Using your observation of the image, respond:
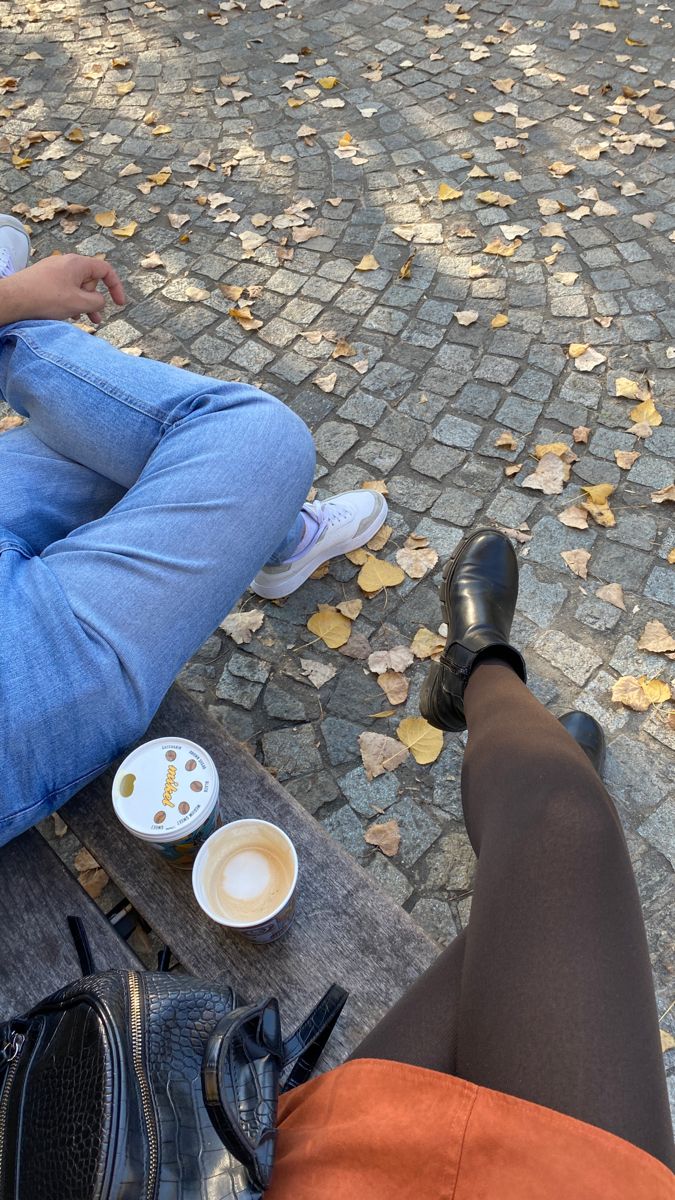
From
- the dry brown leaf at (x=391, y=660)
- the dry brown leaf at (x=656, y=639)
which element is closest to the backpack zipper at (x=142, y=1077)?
the dry brown leaf at (x=391, y=660)

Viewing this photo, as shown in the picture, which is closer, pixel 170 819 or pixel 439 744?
pixel 170 819

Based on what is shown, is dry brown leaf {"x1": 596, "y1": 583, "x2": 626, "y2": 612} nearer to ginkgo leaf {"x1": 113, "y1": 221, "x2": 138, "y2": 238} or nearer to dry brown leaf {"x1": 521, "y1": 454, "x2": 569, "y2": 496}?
dry brown leaf {"x1": 521, "y1": 454, "x2": 569, "y2": 496}

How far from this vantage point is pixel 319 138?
452 cm

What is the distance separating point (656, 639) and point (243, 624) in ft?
4.72

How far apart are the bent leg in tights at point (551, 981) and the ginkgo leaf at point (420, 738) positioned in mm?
869

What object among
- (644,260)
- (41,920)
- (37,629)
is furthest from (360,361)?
(41,920)

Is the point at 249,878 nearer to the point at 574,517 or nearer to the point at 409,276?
the point at 574,517

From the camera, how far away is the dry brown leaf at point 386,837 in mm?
2385

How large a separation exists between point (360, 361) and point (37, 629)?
2461 millimetres

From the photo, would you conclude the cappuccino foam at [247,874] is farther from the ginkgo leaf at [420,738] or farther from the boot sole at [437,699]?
the ginkgo leaf at [420,738]

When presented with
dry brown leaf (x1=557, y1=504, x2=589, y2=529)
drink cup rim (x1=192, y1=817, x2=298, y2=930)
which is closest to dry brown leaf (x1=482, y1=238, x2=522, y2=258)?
dry brown leaf (x1=557, y1=504, x2=589, y2=529)

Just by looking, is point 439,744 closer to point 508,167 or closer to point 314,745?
point 314,745

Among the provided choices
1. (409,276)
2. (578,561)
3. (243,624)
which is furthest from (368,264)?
(243,624)

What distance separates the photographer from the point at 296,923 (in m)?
1.51
